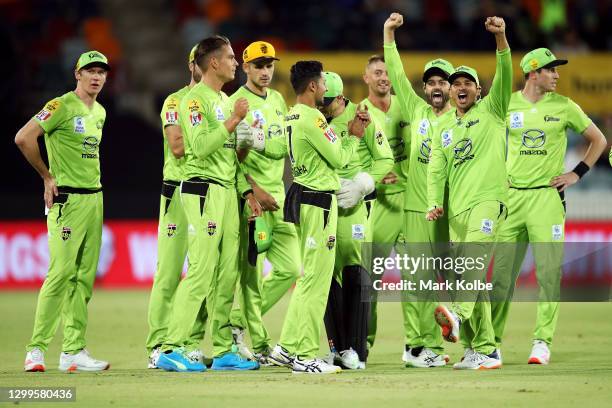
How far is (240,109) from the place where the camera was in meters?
9.48

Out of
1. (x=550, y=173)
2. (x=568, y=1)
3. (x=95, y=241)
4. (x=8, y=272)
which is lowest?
(x=8, y=272)

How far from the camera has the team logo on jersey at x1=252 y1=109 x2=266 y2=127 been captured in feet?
33.9

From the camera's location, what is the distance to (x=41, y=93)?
2112 cm

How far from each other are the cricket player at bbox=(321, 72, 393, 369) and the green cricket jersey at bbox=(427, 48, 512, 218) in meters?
0.59

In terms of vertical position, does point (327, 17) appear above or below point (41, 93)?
above

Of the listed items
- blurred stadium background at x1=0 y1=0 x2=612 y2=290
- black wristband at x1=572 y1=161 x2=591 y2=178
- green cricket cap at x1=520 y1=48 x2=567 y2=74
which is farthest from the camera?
blurred stadium background at x1=0 y1=0 x2=612 y2=290

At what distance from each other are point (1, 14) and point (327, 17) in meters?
6.04

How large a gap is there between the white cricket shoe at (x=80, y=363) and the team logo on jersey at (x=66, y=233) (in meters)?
0.97

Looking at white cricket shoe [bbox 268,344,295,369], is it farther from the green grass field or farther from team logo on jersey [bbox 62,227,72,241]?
team logo on jersey [bbox 62,227,72,241]

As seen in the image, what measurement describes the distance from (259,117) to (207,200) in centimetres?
96

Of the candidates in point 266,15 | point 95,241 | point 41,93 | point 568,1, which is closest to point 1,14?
point 41,93

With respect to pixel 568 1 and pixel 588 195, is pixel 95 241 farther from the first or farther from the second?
pixel 568 1

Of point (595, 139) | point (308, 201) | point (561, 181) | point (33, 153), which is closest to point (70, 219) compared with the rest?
point (33, 153)

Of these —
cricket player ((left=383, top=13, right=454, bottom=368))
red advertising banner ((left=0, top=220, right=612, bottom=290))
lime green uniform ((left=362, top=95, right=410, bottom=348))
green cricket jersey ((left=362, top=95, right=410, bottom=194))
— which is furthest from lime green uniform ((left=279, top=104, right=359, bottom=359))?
red advertising banner ((left=0, top=220, right=612, bottom=290))
